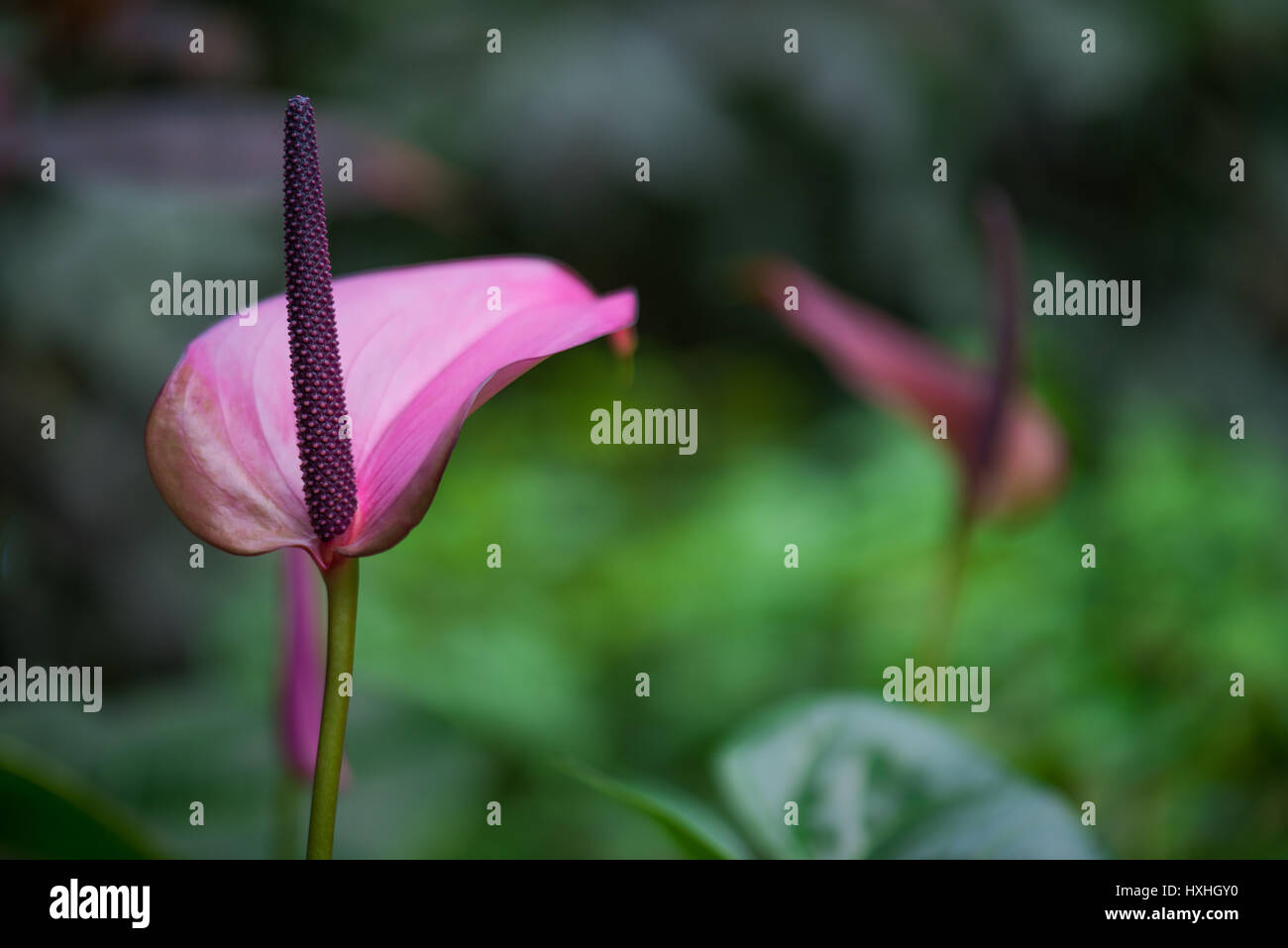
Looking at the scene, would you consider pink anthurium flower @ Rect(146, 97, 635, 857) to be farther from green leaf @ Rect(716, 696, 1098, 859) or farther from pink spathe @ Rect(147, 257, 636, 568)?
green leaf @ Rect(716, 696, 1098, 859)

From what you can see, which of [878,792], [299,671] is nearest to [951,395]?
[878,792]

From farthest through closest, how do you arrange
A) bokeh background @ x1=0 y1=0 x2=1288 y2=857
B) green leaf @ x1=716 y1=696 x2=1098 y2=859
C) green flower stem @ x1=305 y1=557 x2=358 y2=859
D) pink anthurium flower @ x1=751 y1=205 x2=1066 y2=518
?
bokeh background @ x1=0 y1=0 x2=1288 y2=857, pink anthurium flower @ x1=751 y1=205 x2=1066 y2=518, green leaf @ x1=716 y1=696 x2=1098 y2=859, green flower stem @ x1=305 y1=557 x2=358 y2=859

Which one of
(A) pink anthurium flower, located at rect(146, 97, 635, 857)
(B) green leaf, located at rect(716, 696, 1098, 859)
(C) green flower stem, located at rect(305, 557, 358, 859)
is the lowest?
(B) green leaf, located at rect(716, 696, 1098, 859)

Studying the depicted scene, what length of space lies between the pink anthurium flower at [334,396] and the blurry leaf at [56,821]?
100 millimetres

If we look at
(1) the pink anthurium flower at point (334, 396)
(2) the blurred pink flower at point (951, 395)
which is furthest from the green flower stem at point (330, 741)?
(2) the blurred pink flower at point (951, 395)

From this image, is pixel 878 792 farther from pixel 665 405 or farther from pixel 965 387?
pixel 665 405

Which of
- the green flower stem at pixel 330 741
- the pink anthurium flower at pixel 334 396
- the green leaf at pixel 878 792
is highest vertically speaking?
the pink anthurium flower at pixel 334 396

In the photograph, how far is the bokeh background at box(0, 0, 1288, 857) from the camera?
0.60m

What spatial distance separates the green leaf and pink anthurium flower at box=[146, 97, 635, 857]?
0.19m

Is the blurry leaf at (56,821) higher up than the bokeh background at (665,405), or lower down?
lower down

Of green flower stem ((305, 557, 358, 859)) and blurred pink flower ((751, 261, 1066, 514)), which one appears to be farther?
blurred pink flower ((751, 261, 1066, 514))

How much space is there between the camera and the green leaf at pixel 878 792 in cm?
36

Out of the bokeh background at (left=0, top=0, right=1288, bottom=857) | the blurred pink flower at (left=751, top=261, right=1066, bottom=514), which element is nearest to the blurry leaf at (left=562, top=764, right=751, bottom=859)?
the bokeh background at (left=0, top=0, right=1288, bottom=857)

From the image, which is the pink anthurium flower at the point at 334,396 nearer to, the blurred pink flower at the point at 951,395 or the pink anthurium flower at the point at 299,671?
the pink anthurium flower at the point at 299,671
